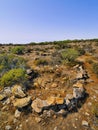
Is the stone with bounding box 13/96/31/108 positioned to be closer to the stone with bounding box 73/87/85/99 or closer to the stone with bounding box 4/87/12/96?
the stone with bounding box 4/87/12/96

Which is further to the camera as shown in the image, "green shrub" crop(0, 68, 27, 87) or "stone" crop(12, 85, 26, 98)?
"green shrub" crop(0, 68, 27, 87)

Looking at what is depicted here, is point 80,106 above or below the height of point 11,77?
below

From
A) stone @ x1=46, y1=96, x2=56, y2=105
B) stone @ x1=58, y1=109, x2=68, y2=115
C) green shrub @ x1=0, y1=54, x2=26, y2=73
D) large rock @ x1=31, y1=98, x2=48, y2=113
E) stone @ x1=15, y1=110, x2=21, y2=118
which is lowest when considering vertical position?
stone @ x1=15, y1=110, x2=21, y2=118

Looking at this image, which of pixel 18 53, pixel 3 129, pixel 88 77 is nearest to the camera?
pixel 3 129

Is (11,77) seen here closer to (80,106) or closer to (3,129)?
(3,129)

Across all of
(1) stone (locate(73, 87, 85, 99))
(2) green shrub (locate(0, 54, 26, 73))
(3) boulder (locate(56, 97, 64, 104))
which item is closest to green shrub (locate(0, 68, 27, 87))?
(2) green shrub (locate(0, 54, 26, 73))

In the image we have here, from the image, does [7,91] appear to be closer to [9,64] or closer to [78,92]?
[78,92]

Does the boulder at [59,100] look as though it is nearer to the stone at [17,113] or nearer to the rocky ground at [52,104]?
the rocky ground at [52,104]

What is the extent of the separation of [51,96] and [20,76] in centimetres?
236

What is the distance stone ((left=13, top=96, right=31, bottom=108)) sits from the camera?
7414mm

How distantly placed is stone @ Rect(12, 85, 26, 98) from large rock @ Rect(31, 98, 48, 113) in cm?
86

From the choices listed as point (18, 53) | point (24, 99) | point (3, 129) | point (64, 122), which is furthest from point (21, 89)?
point (18, 53)

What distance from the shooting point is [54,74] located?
10.3m

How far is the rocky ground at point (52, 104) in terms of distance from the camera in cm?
666
